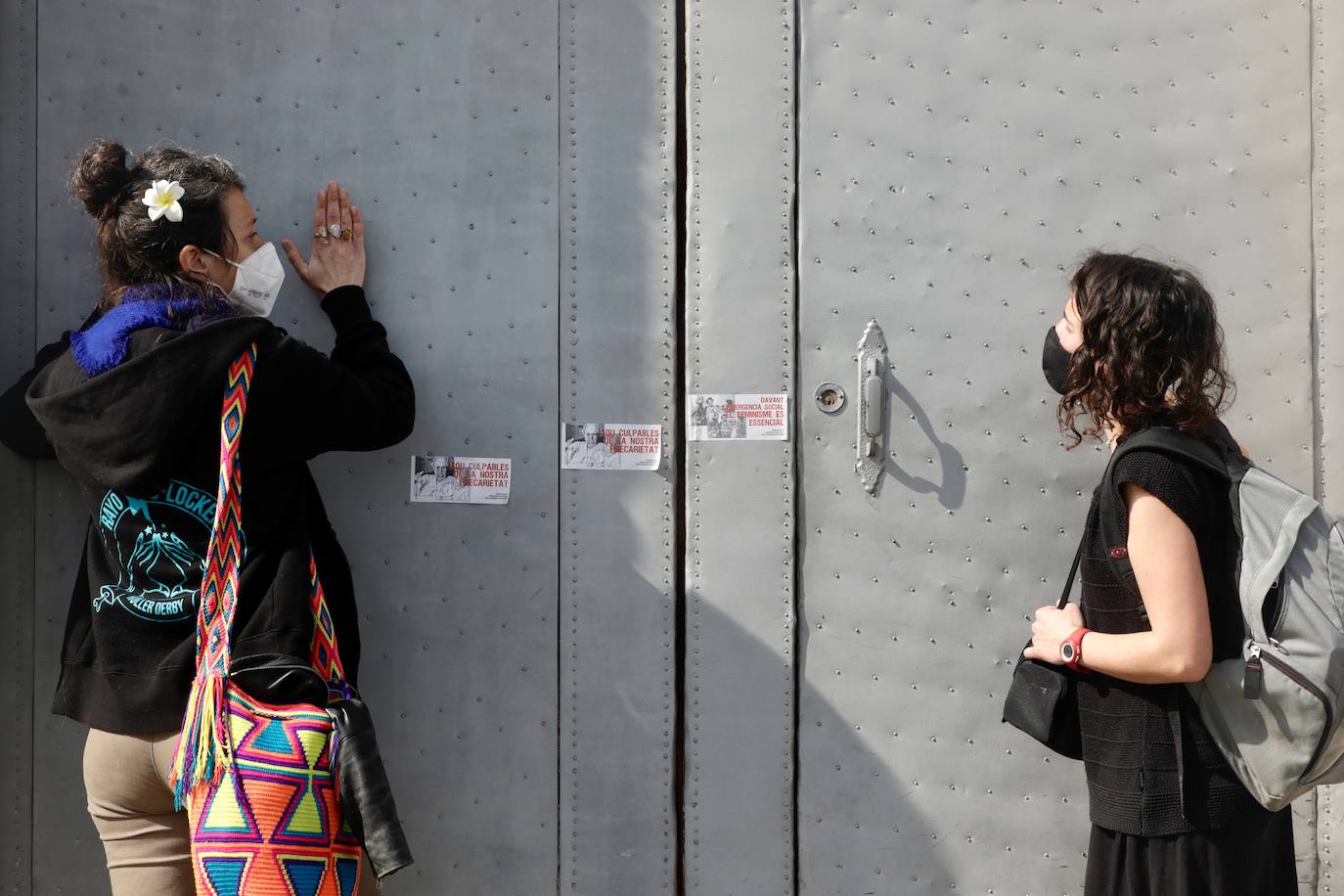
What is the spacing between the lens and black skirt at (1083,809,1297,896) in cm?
202

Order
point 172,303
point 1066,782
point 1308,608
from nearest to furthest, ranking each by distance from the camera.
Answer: point 1308,608, point 172,303, point 1066,782

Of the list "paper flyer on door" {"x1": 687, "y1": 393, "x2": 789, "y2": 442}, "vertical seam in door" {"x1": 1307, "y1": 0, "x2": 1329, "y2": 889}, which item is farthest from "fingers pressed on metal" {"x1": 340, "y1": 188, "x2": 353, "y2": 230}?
"vertical seam in door" {"x1": 1307, "y1": 0, "x2": 1329, "y2": 889}

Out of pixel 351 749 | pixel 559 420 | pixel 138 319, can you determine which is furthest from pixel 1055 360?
pixel 138 319

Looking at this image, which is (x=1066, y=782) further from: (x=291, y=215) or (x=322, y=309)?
(x=291, y=215)

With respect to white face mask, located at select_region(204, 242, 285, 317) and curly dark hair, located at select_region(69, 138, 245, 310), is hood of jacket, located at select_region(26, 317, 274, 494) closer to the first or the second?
curly dark hair, located at select_region(69, 138, 245, 310)

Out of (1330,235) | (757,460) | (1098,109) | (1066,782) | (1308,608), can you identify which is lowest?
(1066,782)

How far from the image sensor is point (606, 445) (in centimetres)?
297

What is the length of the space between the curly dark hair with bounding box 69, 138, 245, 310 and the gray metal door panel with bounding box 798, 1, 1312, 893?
1.52 meters

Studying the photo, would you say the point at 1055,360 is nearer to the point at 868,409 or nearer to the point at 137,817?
the point at 868,409

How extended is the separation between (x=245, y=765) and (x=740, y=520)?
1436 millimetres

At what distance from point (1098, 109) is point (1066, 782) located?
1.87 meters

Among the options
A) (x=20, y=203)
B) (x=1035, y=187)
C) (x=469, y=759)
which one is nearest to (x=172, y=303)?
(x=20, y=203)

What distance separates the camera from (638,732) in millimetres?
2943

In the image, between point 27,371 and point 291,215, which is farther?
point 291,215
